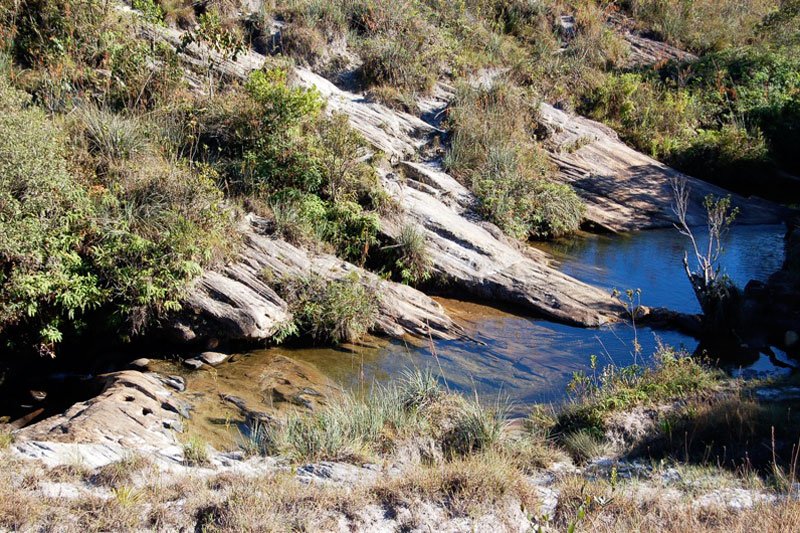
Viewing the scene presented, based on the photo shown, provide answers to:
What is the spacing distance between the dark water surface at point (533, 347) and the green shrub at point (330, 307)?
328 mm

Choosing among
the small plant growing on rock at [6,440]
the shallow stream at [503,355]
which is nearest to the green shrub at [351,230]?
the shallow stream at [503,355]

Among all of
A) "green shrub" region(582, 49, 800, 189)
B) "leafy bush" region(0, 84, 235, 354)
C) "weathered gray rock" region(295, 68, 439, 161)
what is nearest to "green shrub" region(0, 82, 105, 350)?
"leafy bush" region(0, 84, 235, 354)

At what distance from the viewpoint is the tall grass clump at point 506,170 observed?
1495 cm

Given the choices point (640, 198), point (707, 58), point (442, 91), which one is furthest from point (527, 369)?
point (707, 58)

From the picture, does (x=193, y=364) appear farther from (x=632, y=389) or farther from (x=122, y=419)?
(x=632, y=389)

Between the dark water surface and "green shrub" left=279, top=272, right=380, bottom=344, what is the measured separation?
0.33 metres

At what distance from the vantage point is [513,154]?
53.2 ft

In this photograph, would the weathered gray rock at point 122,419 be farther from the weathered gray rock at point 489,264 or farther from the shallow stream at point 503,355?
the weathered gray rock at point 489,264

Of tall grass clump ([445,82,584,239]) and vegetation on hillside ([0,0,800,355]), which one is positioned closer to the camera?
vegetation on hillside ([0,0,800,355])

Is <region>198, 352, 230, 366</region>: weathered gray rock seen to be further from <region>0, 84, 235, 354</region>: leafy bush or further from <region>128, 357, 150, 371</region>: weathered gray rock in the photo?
<region>0, 84, 235, 354</region>: leafy bush

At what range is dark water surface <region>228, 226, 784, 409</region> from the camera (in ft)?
30.1

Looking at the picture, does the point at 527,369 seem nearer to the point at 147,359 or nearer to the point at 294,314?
the point at 294,314

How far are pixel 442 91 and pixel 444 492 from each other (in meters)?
14.9

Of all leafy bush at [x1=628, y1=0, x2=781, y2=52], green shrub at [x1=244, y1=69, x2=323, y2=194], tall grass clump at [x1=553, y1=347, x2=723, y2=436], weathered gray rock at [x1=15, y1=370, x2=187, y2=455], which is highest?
A: leafy bush at [x1=628, y1=0, x2=781, y2=52]
